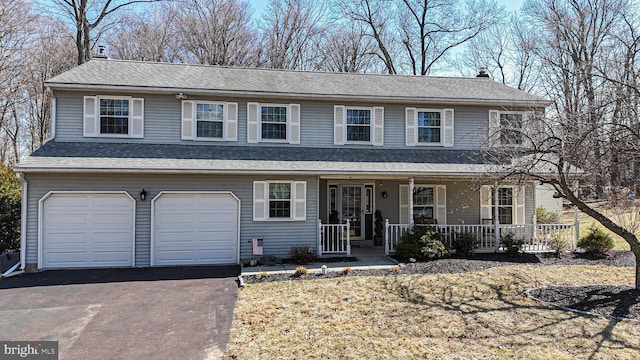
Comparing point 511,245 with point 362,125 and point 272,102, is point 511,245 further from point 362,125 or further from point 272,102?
point 272,102

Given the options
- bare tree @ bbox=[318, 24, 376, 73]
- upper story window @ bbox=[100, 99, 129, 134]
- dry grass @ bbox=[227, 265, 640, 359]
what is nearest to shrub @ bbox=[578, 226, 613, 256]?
dry grass @ bbox=[227, 265, 640, 359]

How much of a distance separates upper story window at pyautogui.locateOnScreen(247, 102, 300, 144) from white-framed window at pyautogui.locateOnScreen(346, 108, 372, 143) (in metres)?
1.80

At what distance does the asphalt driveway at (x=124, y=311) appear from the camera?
5.07 metres

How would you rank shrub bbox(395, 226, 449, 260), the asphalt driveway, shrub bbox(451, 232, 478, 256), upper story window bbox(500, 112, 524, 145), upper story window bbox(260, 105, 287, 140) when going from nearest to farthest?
the asphalt driveway < upper story window bbox(500, 112, 524, 145) < shrub bbox(395, 226, 449, 260) < shrub bbox(451, 232, 478, 256) < upper story window bbox(260, 105, 287, 140)

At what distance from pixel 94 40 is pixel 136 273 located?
1980 cm

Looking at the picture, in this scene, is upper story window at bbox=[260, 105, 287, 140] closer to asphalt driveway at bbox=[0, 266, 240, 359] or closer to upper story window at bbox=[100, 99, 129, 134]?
upper story window at bbox=[100, 99, 129, 134]

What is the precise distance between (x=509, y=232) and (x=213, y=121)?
1023 cm

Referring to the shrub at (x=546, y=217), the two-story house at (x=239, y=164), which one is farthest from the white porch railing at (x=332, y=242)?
the shrub at (x=546, y=217)

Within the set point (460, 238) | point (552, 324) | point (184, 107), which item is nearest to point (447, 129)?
point (460, 238)

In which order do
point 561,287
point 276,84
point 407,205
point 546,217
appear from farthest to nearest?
point 546,217 → point 407,205 → point 276,84 → point 561,287

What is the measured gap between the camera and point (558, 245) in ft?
34.7

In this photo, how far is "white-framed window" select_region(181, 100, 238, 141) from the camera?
10.9 meters

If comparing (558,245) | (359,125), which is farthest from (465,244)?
(359,125)

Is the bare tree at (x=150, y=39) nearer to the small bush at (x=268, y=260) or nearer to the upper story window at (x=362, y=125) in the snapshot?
the upper story window at (x=362, y=125)
